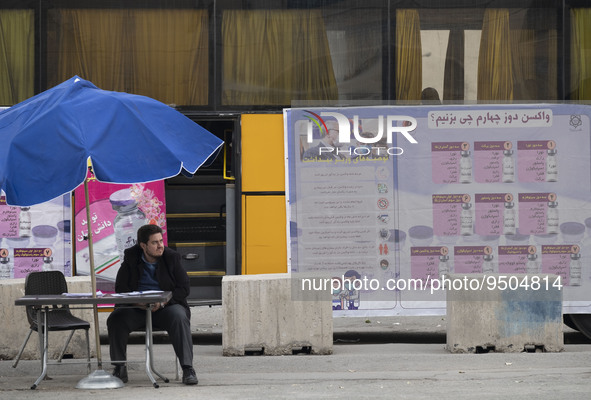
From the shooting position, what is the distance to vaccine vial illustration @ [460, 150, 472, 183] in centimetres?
1289

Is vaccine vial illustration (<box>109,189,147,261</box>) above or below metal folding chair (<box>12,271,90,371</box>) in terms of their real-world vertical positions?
above

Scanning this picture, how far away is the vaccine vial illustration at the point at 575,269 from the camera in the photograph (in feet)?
42.1

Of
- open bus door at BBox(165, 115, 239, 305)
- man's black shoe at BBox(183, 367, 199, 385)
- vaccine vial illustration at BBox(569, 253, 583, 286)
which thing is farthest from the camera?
open bus door at BBox(165, 115, 239, 305)

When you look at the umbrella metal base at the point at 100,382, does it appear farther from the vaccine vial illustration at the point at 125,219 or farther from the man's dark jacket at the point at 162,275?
the vaccine vial illustration at the point at 125,219

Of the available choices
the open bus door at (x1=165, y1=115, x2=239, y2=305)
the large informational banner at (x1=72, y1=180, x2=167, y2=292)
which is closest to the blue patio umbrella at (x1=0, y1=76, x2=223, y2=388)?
the large informational banner at (x1=72, y1=180, x2=167, y2=292)

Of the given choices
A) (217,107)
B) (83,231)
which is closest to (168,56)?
(217,107)

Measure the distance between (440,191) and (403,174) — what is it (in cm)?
47

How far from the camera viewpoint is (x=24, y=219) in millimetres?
12875

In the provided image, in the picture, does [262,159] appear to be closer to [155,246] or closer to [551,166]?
[551,166]

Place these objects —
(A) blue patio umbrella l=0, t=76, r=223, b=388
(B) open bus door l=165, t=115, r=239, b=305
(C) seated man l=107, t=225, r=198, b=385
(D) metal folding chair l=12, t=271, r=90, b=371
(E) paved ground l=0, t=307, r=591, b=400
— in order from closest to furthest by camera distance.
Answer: (A) blue patio umbrella l=0, t=76, r=223, b=388, (E) paved ground l=0, t=307, r=591, b=400, (C) seated man l=107, t=225, r=198, b=385, (D) metal folding chair l=12, t=271, r=90, b=371, (B) open bus door l=165, t=115, r=239, b=305

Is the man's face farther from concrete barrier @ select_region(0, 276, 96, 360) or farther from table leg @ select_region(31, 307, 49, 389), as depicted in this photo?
concrete barrier @ select_region(0, 276, 96, 360)

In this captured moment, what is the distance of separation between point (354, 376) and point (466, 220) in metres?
3.66

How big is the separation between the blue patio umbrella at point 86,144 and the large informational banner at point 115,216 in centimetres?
371

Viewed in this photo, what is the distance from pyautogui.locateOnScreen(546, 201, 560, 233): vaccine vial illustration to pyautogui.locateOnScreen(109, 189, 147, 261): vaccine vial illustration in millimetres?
4679
